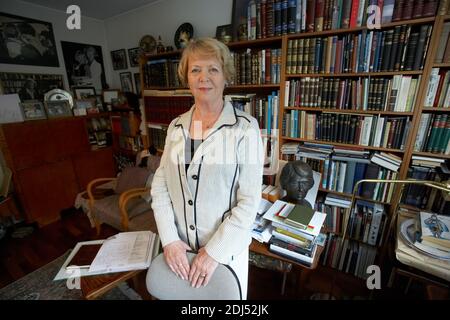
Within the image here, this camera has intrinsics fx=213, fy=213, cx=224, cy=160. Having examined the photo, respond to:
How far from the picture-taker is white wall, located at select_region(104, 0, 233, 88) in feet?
6.70

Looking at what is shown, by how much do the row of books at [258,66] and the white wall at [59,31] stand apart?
88.6 inches

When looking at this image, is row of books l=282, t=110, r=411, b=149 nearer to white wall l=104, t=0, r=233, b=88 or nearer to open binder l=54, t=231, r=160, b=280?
white wall l=104, t=0, r=233, b=88

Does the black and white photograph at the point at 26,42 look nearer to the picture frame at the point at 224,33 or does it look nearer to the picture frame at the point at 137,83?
the picture frame at the point at 137,83

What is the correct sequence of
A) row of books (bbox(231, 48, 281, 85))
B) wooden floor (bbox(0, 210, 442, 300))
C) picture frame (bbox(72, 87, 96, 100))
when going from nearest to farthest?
wooden floor (bbox(0, 210, 442, 300)), row of books (bbox(231, 48, 281, 85)), picture frame (bbox(72, 87, 96, 100))

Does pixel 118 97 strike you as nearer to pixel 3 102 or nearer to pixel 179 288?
pixel 3 102

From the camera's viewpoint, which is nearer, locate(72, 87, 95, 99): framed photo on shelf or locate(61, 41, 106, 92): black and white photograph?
locate(61, 41, 106, 92): black and white photograph

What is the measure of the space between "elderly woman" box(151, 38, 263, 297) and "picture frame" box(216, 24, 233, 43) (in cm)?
110

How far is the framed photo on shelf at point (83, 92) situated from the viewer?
278 centimetres

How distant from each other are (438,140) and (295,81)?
0.97m

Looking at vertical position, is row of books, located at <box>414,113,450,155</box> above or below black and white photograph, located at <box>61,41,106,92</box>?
below

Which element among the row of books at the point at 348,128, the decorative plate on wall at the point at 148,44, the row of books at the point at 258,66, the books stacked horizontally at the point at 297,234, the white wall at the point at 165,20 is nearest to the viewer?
the books stacked horizontally at the point at 297,234

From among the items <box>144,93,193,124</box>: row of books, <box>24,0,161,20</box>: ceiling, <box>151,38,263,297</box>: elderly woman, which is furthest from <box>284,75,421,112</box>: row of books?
<box>24,0,161,20</box>: ceiling

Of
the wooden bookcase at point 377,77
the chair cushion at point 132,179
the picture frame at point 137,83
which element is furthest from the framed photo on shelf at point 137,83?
the wooden bookcase at point 377,77

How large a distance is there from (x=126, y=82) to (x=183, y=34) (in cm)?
127
